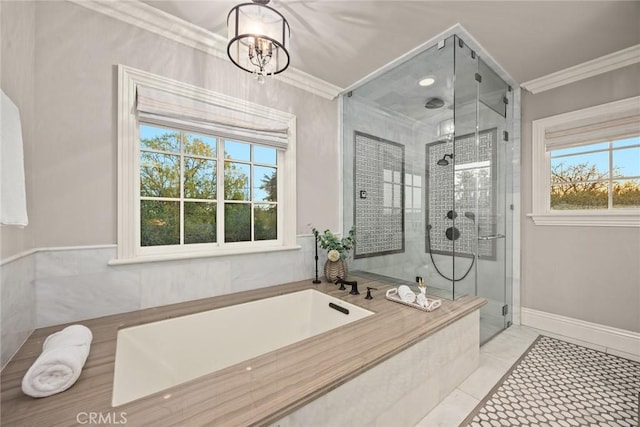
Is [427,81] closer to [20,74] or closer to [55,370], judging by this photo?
[20,74]

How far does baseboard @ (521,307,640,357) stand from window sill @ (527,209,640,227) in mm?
899

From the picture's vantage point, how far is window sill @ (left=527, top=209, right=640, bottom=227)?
2207mm

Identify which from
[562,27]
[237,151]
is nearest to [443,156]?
[562,27]

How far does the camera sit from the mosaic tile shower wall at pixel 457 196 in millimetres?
2145

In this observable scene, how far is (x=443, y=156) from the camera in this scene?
2166 mm

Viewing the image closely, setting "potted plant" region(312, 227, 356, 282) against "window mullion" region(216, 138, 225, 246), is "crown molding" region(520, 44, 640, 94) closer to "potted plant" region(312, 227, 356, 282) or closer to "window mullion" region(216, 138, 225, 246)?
"potted plant" region(312, 227, 356, 282)

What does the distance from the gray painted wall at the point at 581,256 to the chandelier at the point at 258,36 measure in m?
2.70

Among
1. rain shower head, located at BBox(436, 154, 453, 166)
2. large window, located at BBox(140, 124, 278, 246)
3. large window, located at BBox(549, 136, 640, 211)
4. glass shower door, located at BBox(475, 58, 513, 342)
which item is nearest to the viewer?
large window, located at BBox(140, 124, 278, 246)

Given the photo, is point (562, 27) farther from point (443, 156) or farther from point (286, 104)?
point (286, 104)

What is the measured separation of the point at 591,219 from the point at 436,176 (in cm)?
154

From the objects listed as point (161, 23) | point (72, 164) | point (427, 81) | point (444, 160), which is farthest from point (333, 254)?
point (161, 23)

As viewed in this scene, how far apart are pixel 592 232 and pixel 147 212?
375cm

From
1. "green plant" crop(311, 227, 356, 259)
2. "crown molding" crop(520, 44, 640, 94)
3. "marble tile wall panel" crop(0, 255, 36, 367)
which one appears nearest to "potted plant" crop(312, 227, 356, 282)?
"green plant" crop(311, 227, 356, 259)

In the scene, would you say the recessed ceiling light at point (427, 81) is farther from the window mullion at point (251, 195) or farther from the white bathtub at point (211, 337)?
the white bathtub at point (211, 337)
